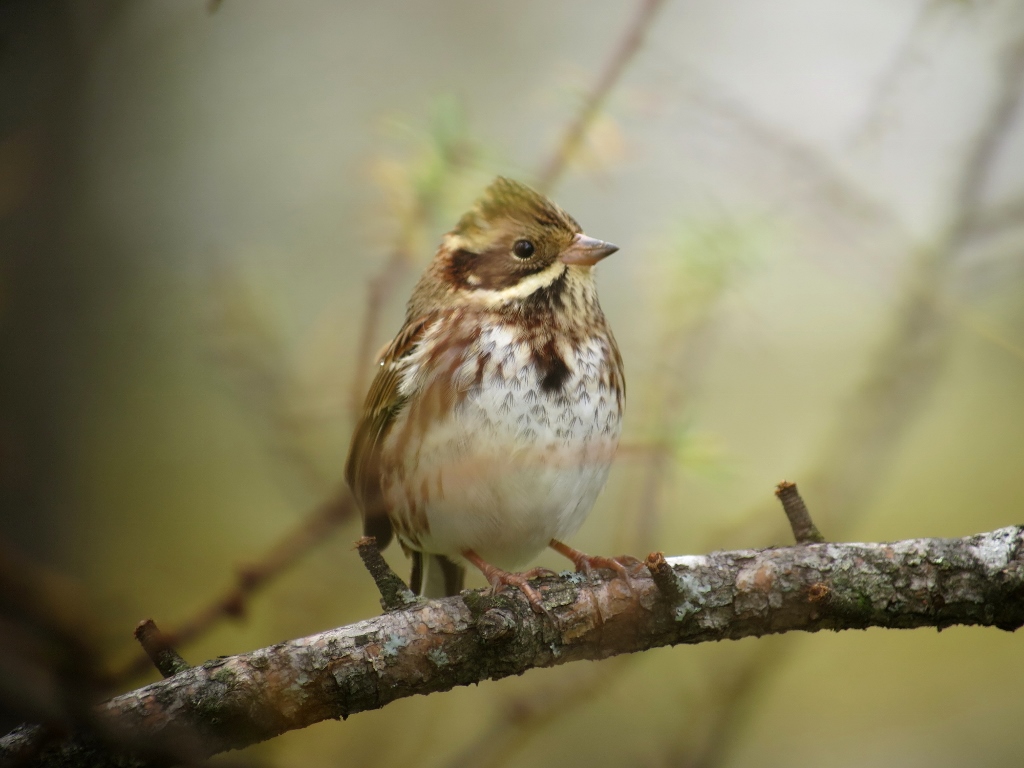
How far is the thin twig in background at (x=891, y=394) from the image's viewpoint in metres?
3.29

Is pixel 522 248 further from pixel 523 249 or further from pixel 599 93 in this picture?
pixel 599 93

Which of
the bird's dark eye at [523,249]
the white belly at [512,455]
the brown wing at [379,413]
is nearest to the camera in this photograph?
the white belly at [512,455]

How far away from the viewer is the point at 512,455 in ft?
9.72

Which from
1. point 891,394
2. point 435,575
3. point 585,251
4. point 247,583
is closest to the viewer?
point 247,583

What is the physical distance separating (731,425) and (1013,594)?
3.21m

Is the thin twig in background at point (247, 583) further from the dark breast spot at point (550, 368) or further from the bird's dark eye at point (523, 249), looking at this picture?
the bird's dark eye at point (523, 249)

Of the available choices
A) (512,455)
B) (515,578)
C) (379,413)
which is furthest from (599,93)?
(515,578)

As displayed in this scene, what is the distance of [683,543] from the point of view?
18.4ft

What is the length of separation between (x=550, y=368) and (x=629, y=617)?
0.90 m

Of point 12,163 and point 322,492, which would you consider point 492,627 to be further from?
point 12,163

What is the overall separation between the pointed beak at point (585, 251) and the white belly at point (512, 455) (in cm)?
31

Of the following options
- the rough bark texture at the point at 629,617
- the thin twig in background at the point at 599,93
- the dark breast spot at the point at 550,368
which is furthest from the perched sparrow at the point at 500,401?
the thin twig in background at the point at 599,93

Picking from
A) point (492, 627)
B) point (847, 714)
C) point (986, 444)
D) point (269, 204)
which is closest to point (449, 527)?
point (492, 627)

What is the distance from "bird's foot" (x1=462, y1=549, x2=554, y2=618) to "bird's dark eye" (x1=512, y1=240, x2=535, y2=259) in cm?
114
